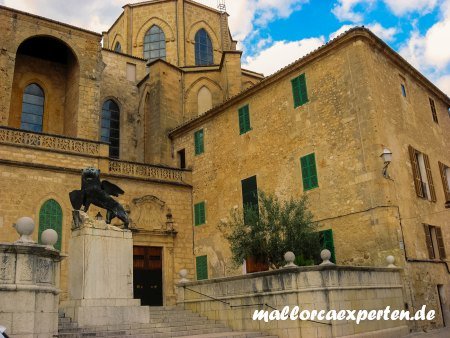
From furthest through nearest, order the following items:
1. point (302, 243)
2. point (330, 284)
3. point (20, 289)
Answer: point (302, 243) < point (330, 284) < point (20, 289)

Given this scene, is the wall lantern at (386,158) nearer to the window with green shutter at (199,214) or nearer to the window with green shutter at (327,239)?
the window with green shutter at (327,239)

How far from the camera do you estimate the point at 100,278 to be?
11188 mm

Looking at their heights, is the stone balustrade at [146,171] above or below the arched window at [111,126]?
below

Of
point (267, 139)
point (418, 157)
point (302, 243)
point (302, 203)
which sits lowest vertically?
point (302, 243)

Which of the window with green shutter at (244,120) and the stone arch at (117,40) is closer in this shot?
the window with green shutter at (244,120)

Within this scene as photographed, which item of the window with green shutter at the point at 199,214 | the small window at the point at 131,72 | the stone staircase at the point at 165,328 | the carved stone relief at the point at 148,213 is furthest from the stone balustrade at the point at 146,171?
the small window at the point at 131,72

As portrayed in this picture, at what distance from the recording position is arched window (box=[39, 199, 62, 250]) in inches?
645

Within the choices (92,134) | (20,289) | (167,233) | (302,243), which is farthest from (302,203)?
(92,134)

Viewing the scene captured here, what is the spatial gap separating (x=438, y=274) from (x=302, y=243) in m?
4.84

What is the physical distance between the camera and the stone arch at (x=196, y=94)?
24859 millimetres

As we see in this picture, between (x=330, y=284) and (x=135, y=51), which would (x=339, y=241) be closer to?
(x=330, y=284)

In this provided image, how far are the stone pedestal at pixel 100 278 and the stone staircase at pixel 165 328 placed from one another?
0.80 feet

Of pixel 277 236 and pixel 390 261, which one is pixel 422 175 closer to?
pixel 390 261

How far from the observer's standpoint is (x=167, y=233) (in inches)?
770
